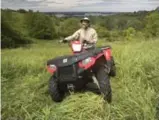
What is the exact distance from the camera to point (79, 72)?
459 centimetres

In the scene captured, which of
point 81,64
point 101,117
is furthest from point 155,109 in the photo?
point 81,64

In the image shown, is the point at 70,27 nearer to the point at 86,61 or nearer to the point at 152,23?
the point at 152,23

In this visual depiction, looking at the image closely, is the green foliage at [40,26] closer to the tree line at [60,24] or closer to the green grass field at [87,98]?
the tree line at [60,24]

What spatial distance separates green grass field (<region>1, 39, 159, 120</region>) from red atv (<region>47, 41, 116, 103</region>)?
17 centimetres

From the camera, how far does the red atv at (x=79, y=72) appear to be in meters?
4.58

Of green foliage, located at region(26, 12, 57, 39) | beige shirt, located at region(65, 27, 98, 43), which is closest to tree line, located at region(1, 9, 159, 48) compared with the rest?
green foliage, located at region(26, 12, 57, 39)

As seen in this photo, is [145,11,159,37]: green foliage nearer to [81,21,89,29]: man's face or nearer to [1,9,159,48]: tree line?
[1,9,159,48]: tree line

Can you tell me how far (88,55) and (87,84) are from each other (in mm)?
792

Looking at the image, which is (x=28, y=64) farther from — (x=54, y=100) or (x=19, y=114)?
(x=19, y=114)

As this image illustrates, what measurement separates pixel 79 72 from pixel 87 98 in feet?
1.33

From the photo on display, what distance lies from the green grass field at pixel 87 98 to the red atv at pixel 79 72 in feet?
0.55

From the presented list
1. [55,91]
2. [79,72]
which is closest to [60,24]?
[55,91]

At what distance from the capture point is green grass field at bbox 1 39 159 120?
401cm

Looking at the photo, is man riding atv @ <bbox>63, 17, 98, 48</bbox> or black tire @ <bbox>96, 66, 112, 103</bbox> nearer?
black tire @ <bbox>96, 66, 112, 103</bbox>
